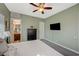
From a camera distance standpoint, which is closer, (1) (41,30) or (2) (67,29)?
(1) (41,30)

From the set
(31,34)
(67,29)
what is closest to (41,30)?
(31,34)

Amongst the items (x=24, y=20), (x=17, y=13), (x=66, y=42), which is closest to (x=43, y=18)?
(x=24, y=20)

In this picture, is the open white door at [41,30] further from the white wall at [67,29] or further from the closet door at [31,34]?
the white wall at [67,29]

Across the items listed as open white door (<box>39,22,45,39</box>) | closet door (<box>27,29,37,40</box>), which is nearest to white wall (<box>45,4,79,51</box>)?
open white door (<box>39,22,45,39</box>)

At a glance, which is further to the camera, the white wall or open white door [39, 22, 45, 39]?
the white wall

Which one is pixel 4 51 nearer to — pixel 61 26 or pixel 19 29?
pixel 19 29

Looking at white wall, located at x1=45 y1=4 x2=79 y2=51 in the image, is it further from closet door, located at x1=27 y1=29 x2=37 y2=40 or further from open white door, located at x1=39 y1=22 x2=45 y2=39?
closet door, located at x1=27 y1=29 x2=37 y2=40

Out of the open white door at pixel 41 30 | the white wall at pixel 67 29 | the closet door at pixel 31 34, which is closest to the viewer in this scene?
the closet door at pixel 31 34

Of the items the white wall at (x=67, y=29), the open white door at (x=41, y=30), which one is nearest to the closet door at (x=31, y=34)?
the open white door at (x=41, y=30)

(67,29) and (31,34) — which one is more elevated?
(67,29)

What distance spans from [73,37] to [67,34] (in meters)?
0.38

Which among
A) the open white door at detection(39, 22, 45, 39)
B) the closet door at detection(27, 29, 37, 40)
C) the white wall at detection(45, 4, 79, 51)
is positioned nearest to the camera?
the closet door at detection(27, 29, 37, 40)

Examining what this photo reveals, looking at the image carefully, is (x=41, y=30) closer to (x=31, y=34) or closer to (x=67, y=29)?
(x=31, y=34)

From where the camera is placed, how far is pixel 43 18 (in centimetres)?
260
